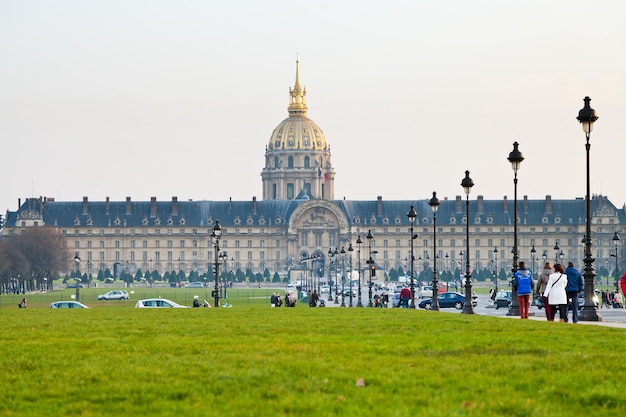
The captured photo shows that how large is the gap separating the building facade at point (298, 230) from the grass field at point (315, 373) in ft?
534

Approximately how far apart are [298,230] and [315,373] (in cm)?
17249

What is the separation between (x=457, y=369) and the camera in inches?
593

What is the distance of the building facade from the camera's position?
18338 centimetres

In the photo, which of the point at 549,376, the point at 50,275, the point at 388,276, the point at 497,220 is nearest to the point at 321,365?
the point at 549,376

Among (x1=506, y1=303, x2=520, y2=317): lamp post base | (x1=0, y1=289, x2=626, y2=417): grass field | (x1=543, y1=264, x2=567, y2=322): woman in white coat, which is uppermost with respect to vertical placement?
(x1=543, y1=264, x2=567, y2=322): woman in white coat

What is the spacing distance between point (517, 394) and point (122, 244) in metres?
175

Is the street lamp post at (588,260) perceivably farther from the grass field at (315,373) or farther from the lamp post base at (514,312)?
the grass field at (315,373)

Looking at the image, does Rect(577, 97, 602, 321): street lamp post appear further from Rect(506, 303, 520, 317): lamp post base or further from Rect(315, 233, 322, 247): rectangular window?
Rect(315, 233, 322, 247): rectangular window

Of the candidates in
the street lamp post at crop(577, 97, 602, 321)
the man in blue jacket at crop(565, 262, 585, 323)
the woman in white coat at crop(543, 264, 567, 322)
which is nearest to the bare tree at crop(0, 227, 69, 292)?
the street lamp post at crop(577, 97, 602, 321)

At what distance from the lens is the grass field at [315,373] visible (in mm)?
12852

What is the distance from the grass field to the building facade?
16261 cm

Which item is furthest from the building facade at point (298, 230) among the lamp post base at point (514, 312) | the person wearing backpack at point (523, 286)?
the person wearing backpack at point (523, 286)

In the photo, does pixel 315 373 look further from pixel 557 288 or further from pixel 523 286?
pixel 523 286

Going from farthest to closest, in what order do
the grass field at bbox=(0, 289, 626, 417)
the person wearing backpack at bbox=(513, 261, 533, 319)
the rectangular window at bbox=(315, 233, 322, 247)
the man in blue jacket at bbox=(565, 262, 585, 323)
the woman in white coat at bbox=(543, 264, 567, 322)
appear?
1. the rectangular window at bbox=(315, 233, 322, 247)
2. the person wearing backpack at bbox=(513, 261, 533, 319)
3. the man in blue jacket at bbox=(565, 262, 585, 323)
4. the woman in white coat at bbox=(543, 264, 567, 322)
5. the grass field at bbox=(0, 289, 626, 417)
